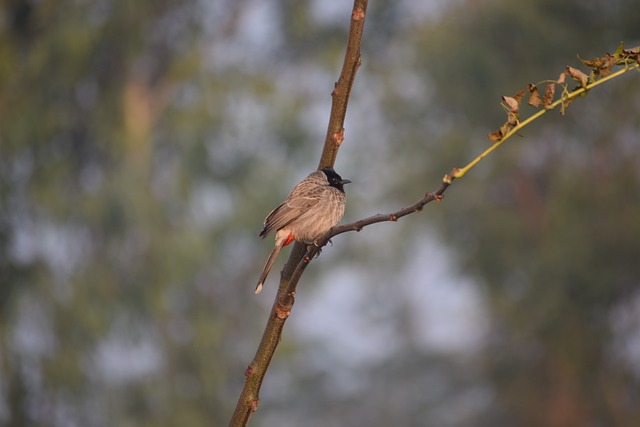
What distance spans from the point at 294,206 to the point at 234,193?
9941 mm

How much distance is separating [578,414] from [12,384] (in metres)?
6.90

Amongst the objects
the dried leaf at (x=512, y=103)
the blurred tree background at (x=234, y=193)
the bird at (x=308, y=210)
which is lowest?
the dried leaf at (x=512, y=103)

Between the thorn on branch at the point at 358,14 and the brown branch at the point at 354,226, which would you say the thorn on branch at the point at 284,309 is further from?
the thorn on branch at the point at 358,14

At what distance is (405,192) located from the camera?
16.4 meters

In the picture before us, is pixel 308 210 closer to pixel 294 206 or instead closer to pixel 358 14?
pixel 294 206

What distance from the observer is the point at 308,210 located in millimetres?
3816

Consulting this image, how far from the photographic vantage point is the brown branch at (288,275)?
6.52ft

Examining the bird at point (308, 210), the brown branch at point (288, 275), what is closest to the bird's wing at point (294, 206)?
the bird at point (308, 210)

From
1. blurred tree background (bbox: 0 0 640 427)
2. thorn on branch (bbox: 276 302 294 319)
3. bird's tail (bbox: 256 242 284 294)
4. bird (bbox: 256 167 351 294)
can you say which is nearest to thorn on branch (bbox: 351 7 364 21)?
thorn on branch (bbox: 276 302 294 319)

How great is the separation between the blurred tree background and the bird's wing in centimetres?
526

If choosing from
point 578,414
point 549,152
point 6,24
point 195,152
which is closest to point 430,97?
point 549,152

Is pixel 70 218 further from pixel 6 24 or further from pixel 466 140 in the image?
pixel 466 140

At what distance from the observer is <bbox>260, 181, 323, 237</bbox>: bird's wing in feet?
12.4

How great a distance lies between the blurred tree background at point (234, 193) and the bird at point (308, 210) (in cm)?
523
